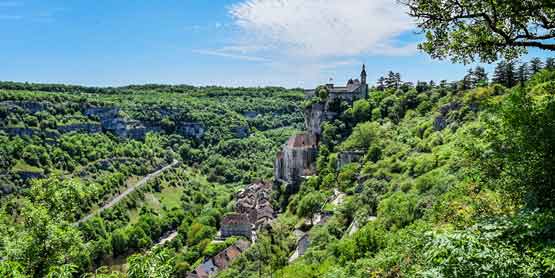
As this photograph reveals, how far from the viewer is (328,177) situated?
48.7 m

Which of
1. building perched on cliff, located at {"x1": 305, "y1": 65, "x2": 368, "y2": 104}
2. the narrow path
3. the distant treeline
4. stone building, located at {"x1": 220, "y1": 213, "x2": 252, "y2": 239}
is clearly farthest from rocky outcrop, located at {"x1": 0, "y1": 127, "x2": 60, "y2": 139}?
building perched on cliff, located at {"x1": 305, "y1": 65, "x2": 368, "y2": 104}

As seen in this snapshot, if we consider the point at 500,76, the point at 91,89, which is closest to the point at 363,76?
the point at 500,76

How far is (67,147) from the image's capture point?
9875 centimetres

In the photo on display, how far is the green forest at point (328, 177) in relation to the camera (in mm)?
8516

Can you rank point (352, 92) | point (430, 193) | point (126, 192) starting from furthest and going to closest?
point (126, 192) < point (352, 92) < point (430, 193)

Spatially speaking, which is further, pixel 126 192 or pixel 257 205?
pixel 126 192

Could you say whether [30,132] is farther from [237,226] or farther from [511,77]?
[511,77]

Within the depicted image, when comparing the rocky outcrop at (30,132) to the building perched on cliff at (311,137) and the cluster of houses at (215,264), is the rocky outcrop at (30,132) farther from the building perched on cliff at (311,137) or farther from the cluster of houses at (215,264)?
the cluster of houses at (215,264)

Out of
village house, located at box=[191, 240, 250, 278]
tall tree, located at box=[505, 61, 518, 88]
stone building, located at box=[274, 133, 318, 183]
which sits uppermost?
tall tree, located at box=[505, 61, 518, 88]

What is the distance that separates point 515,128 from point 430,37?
278cm

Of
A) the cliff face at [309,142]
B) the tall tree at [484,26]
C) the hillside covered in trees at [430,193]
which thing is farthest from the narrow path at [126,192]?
the tall tree at [484,26]

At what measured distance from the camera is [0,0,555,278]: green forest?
27.9ft

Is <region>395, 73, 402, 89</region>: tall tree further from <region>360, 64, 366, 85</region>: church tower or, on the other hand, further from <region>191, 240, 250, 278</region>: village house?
<region>191, 240, 250, 278</region>: village house

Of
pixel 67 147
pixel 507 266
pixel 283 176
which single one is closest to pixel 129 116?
pixel 67 147
